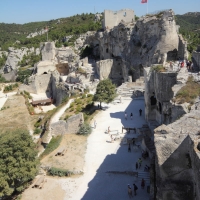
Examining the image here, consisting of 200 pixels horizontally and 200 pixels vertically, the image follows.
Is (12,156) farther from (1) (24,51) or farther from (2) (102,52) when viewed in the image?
(1) (24,51)

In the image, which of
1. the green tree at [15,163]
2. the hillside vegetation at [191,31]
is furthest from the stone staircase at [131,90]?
the hillside vegetation at [191,31]

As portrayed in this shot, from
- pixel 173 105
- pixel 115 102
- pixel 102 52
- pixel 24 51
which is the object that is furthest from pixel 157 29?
pixel 24 51

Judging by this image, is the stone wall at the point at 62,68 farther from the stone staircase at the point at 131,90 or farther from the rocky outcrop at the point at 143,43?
the stone staircase at the point at 131,90

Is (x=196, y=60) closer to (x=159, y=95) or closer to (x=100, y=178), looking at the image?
(x=159, y=95)

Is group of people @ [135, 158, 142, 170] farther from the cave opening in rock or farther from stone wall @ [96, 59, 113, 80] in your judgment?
stone wall @ [96, 59, 113, 80]

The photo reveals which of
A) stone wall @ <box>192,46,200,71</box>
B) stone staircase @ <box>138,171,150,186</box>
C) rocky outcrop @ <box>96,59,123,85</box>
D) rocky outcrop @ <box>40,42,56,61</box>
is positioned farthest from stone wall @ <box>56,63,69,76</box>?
stone staircase @ <box>138,171,150,186</box>
